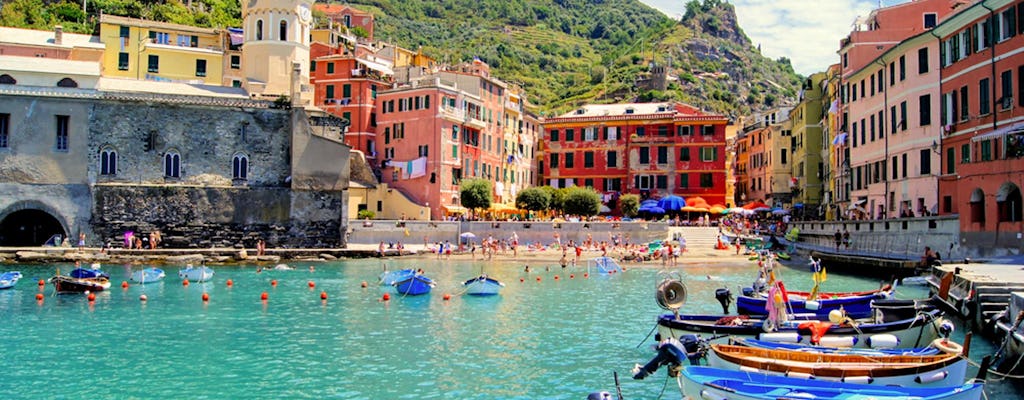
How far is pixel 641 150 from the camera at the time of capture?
7175 centimetres

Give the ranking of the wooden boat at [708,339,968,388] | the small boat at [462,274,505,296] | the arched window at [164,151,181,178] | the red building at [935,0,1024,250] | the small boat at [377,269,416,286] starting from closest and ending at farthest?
the wooden boat at [708,339,968,388] → the red building at [935,0,1024,250] → the small boat at [462,274,505,296] → the small boat at [377,269,416,286] → the arched window at [164,151,181,178]

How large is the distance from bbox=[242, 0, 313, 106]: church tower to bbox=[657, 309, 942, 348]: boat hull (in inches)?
1817

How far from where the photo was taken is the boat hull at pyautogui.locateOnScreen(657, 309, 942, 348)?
18141 millimetres

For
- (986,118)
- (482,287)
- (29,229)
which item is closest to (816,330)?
(482,287)

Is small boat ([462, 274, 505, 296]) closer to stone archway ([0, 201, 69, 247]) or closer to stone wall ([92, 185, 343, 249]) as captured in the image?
stone wall ([92, 185, 343, 249])

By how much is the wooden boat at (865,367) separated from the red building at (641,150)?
56321mm

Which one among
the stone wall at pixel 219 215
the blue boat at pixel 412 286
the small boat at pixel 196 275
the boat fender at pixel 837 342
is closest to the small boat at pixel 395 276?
the blue boat at pixel 412 286

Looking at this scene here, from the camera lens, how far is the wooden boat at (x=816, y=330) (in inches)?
712

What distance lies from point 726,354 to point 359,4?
6558 inches

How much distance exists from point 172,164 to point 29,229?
32.1ft

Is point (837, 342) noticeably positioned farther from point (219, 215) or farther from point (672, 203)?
point (672, 203)

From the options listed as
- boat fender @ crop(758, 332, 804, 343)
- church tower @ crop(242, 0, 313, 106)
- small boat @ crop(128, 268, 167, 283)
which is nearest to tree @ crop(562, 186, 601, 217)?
church tower @ crop(242, 0, 313, 106)

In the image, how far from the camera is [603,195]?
72.7 metres

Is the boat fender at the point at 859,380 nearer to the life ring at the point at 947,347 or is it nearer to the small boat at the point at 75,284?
the life ring at the point at 947,347
